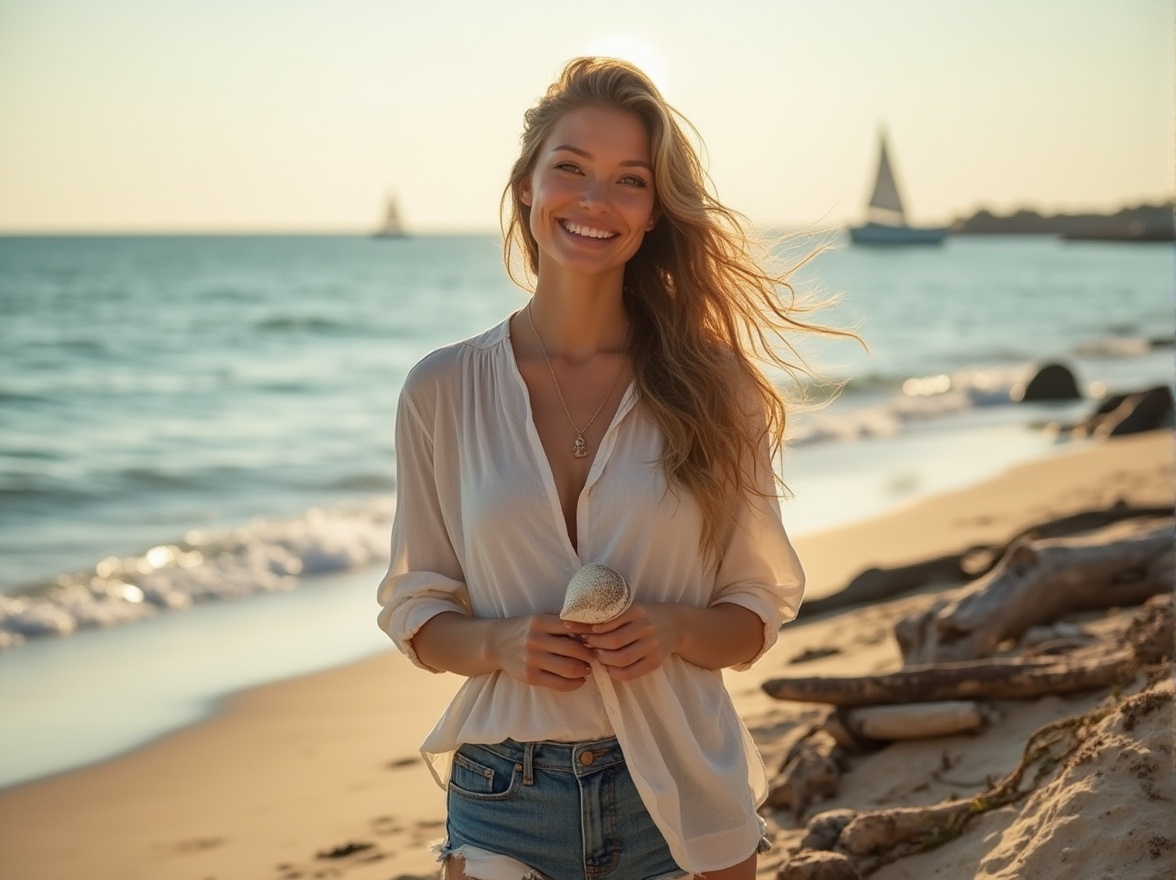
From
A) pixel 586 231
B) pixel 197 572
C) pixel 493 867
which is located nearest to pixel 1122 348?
pixel 197 572

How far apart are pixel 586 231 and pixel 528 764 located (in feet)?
3.83

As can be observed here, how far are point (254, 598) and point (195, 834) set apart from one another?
413cm

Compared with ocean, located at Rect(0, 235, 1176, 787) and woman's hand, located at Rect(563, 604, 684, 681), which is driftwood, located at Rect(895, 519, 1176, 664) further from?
woman's hand, located at Rect(563, 604, 684, 681)

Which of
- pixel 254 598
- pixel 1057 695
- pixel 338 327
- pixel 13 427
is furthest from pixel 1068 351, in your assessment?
pixel 1057 695

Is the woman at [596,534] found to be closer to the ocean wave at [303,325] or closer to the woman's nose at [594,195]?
the woman's nose at [594,195]

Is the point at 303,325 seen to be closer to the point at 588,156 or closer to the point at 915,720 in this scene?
the point at 915,720

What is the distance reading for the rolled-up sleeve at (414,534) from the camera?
3025 mm

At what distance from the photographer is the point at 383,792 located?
5715 mm

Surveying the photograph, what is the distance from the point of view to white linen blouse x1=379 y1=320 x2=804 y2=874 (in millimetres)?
2854

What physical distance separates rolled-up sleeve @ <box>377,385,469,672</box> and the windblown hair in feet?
1.67

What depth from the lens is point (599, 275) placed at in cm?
316

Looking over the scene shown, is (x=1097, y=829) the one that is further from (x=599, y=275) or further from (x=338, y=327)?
(x=338, y=327)

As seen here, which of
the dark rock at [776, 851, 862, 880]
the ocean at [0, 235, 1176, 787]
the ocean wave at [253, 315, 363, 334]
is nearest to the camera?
the dark rock at [776, 851, 862, 880]

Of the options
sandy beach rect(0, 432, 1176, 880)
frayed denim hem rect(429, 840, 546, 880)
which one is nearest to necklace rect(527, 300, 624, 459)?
frayed denim hem rect(429, 840, 546, 880)
